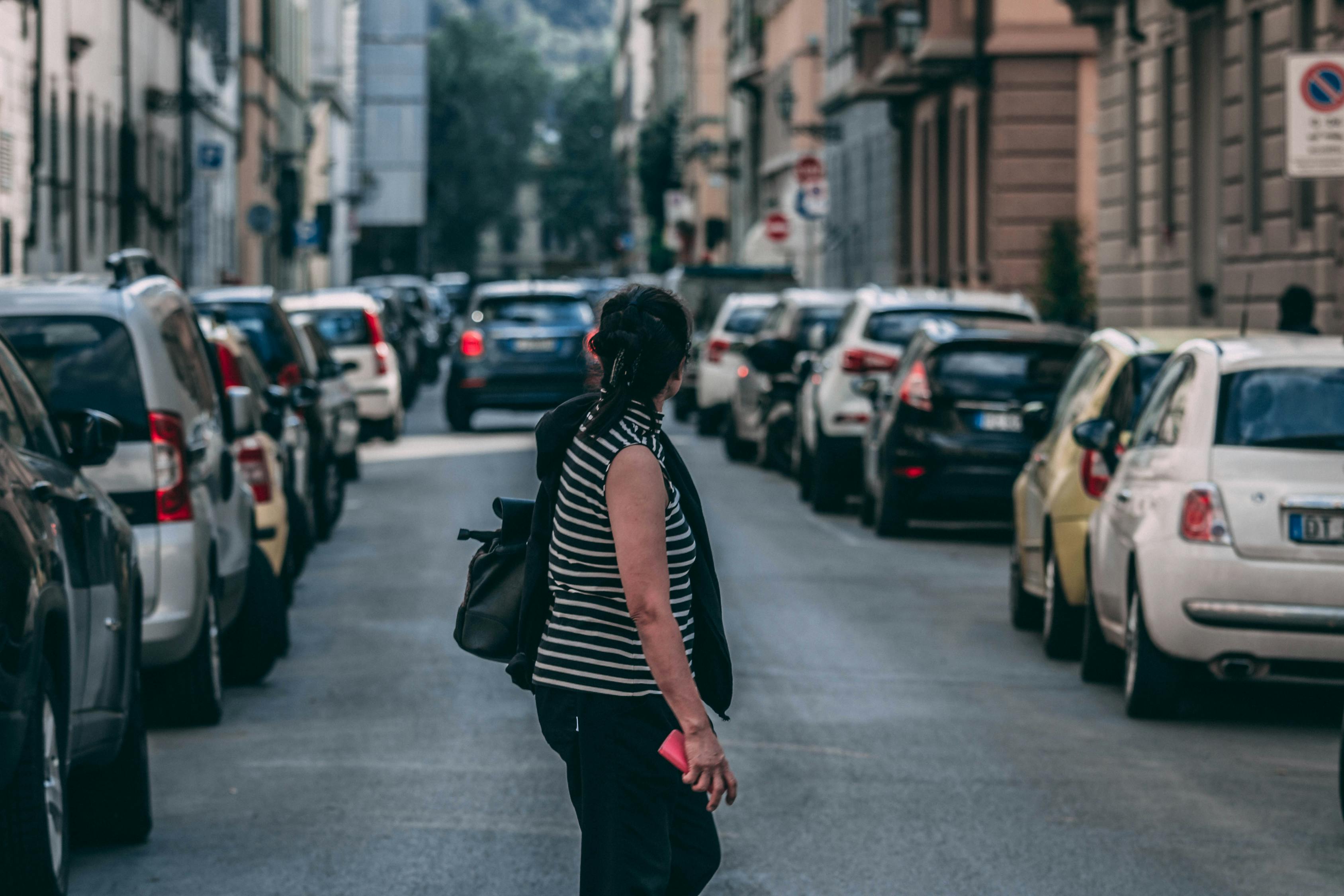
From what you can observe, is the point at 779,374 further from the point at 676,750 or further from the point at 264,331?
the point at 676,750

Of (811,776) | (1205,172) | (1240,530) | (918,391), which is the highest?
(1205,172)

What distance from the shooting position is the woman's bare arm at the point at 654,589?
4.70m

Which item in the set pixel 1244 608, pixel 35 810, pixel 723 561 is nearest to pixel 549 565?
pixel 35 810

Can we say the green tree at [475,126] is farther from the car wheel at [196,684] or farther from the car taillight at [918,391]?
the car wheel at [196,684]

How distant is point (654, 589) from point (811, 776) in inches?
164

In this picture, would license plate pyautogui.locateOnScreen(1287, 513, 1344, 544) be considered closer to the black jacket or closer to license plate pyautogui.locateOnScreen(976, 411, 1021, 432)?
the black jacket

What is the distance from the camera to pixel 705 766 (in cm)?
473

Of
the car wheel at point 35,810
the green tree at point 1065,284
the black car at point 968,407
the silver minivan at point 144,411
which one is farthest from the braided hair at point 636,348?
the green tree at point 1065,284

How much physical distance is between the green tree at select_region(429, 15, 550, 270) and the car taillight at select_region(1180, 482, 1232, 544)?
115155 millimetres

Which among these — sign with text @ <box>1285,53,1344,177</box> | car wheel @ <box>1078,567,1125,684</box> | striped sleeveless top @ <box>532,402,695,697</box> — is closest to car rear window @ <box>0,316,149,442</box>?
car wheel @ <box>1078,567,1125,684</box>

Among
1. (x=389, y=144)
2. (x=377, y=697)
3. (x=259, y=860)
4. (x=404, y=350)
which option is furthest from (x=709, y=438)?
(x=389, y=144)

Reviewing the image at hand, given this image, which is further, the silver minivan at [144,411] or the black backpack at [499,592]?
the silver minivan at [144,411]

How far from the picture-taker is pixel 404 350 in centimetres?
3881

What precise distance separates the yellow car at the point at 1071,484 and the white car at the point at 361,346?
14.2 metres
